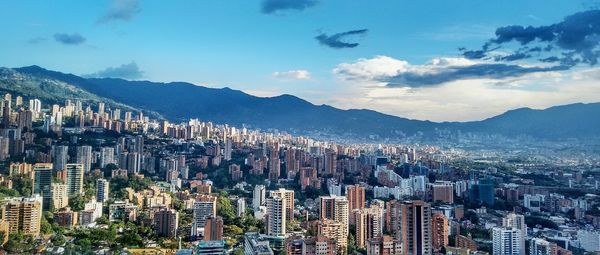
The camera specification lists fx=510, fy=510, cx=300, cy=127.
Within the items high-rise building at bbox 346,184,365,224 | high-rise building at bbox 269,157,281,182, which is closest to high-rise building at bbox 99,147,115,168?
high-rise building at bbox 269,157,281,182

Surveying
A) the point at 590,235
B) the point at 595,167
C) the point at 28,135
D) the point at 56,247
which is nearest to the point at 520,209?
the point at 595,167

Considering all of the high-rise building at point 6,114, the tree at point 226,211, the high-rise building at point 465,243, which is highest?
the high-rise building at point 6,114

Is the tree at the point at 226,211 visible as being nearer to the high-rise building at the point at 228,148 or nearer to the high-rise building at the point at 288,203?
the high-rise building at the point at 288,203

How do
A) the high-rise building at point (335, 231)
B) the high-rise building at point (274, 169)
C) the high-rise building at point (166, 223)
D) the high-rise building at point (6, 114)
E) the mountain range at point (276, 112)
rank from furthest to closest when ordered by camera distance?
the high-rise building at point (274, 169) < the high-rise building at point (6, 114) < the mountain range at point (276, 112) < the high-rise building at point (166, 223) < the high-rise building at point (335, 231)

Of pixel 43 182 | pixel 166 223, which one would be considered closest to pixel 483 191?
pixel 166 223

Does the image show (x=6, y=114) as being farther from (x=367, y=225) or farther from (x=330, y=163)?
(x=367, y=225)

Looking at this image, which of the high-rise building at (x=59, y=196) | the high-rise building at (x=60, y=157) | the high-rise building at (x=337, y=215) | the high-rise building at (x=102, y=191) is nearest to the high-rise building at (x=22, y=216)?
the high-rise building at (x=59, y=196)
